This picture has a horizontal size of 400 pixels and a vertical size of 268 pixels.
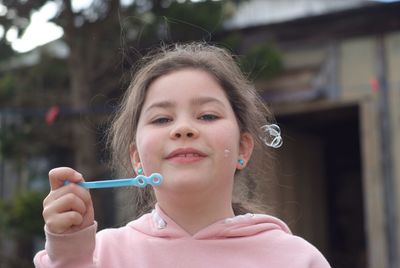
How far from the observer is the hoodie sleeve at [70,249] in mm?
1128

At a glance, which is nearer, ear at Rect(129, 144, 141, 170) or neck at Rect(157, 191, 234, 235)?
neck at Rect(157, 191, 234, 235)

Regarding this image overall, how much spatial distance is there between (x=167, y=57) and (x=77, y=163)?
3.97 meters

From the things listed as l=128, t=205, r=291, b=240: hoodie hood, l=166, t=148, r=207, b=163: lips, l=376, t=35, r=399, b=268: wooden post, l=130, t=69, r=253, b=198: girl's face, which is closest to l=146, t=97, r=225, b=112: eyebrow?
l=130, t=69, r=253, b=198: girl's face

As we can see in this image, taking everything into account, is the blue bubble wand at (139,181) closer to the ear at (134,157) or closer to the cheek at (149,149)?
the cheek at (149,149)

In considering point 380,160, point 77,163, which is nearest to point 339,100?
point 380,160

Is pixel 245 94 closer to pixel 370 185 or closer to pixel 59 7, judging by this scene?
pixel 59 7

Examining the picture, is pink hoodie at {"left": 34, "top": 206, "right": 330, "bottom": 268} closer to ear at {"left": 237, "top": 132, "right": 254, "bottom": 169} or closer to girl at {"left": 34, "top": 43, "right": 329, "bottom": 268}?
girl at {"left": 34, "top": 43, "right": 329, "bottom": 268}

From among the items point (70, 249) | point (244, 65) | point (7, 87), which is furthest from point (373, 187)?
point (70, 249)

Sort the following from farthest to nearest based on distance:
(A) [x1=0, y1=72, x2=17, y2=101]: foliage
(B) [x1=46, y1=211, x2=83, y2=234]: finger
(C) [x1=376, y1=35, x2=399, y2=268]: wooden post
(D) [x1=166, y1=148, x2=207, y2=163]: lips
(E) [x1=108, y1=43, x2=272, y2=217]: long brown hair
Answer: (C) [x1=376, y1=35, x2=399, y2=268]: wooden post, (A) [x1=0, y1=72, x2=17, y2=101]: foliage, (E) [x1=108, y1=43, x2=272, y2=217]: long brown hair, (D) [x1=166, y1=148, x2=207, y2=163]: lips, (B) [x1=46, y1=211, x2=83, y2=234]: finger

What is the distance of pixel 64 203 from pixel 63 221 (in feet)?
0.11

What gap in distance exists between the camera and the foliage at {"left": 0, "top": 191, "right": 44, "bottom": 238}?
4.95m

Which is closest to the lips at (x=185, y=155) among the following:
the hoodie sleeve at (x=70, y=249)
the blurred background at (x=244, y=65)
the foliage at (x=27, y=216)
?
the hoodie sleeve at (x=70, y=249)

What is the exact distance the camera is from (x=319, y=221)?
813 centimetres

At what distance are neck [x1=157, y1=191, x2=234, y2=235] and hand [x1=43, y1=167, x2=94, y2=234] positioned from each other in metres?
0.23
